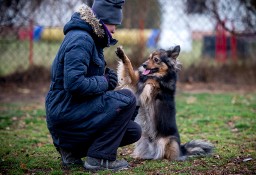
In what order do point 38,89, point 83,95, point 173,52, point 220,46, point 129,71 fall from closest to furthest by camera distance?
point 83,95 → point 129,71 → point 173,52 → point 38,89 → point 220,46

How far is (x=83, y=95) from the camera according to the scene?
13.8 ft

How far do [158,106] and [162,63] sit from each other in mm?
685

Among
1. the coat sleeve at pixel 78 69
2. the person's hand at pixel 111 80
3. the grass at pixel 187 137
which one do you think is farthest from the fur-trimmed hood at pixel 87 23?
the grass at pixel 187 137

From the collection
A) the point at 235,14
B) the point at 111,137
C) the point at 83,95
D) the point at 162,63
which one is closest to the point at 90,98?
the point at 83,95

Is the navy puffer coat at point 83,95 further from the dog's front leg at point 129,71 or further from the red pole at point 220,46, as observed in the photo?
the red pole at point 220,46

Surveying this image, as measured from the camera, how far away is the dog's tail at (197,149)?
5.25 m

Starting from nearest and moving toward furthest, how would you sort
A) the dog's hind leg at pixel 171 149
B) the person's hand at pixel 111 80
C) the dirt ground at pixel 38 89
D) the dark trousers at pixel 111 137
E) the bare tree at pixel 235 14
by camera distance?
the dark trousers at pixel 111 137
the person's hand at pixel 111 80
the dog's hind leg at pixel 171 149
the dirt ground at pixel 38 89
the bare tree at pixel 235 14

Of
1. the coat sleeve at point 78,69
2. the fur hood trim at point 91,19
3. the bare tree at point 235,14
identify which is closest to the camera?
the coat sleeve at point 78,69

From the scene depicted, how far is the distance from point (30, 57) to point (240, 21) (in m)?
5.67

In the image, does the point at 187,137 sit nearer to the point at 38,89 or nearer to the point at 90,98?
the point at 90,98

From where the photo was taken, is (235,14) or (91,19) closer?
(91,19)

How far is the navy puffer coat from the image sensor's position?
13.7 feet

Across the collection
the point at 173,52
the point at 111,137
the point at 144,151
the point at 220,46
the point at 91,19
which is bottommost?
the point at 144,151

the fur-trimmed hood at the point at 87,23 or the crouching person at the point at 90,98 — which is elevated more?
the fur-trimmed hood at the point at 87,23
